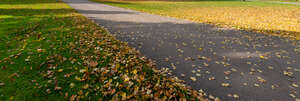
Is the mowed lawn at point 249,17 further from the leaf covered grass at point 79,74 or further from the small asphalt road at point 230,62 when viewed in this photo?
the leaf covered grass at point 79,74

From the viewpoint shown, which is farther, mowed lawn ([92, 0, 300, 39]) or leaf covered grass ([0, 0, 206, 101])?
mowed lawn ([92, 0, 300, 39])

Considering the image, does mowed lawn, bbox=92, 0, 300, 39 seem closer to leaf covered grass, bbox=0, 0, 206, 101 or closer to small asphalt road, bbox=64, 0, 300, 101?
small asphalt road, bbox=64, 0, 300, 101

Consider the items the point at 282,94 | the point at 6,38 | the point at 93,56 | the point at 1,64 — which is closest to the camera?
the point at 282,94

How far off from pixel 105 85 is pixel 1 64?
10.5 feet

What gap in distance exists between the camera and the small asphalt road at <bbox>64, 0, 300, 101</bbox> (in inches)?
133

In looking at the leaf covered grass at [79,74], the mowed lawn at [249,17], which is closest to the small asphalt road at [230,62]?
the leaf covered grass at [79,74]

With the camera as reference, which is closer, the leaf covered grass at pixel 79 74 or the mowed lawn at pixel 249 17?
the leaf covered grass at pixel 79 74

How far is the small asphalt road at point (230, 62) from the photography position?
3371mm

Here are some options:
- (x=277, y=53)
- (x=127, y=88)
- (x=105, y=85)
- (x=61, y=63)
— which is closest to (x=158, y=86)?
(x=127, y=88)

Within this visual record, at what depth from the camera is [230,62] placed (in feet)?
15.2

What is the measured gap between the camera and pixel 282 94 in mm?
3223

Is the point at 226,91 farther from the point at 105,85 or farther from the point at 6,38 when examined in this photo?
the point at 6,38

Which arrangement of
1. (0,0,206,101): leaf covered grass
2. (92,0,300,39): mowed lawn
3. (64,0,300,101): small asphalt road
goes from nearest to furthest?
(0,0,206,101): leaf covered grass, (64,0,300,101): small asphalt road, (92,0,300,39): mowed lawn

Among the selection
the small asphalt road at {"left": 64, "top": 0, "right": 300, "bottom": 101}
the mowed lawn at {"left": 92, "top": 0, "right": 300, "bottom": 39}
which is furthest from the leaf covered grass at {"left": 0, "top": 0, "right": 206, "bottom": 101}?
the mowed lawn at {"left": 92, "top": 0, "right": 300, "bottom": 39}
